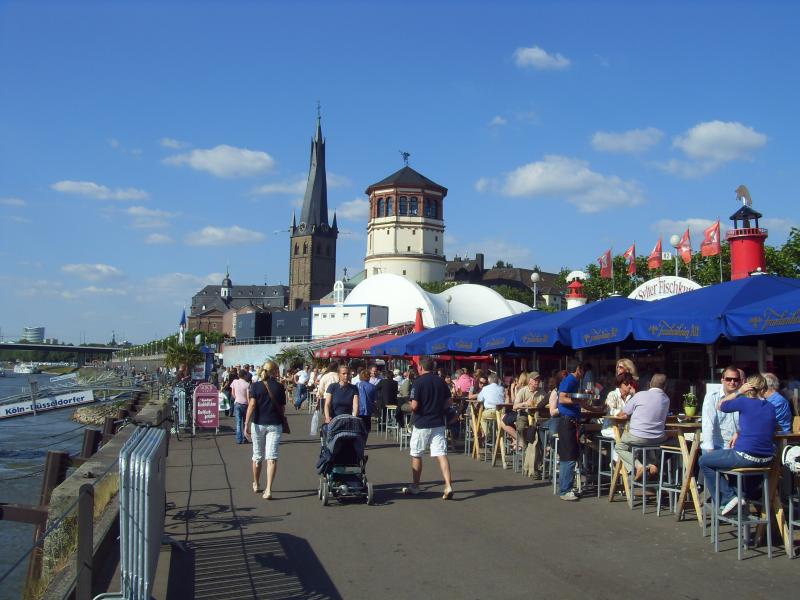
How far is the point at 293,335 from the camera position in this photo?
99.8 meters

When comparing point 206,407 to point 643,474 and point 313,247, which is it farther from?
point 313,247

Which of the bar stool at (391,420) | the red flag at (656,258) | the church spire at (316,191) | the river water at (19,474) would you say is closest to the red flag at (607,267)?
the red flag at (656,258)

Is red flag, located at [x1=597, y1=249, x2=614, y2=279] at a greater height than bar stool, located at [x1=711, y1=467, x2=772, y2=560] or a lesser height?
greater

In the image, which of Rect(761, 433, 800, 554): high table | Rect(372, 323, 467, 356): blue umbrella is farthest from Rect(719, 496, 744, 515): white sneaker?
Rect(372, 323, 467, 356): blue umbrella

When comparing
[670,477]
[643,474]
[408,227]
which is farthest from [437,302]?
[643,474]

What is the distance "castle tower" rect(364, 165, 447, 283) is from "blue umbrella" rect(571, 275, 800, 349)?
101 metres

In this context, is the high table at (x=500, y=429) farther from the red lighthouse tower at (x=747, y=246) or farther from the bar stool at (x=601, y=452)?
the red lighthouse tower at (x=747, y=246)

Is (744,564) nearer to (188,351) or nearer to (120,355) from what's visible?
(188,351)

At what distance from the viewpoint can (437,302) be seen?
75562 millimetres

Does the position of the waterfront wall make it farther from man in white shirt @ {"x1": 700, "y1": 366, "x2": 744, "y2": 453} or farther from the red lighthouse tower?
the red lighthouse tower

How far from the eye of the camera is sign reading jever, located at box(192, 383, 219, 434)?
→ 20.3m

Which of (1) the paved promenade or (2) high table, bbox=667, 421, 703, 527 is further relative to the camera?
(2) high table, bbox=667, 421, 703, 527

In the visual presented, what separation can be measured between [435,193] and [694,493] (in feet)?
353

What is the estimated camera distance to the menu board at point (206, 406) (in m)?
20.3
